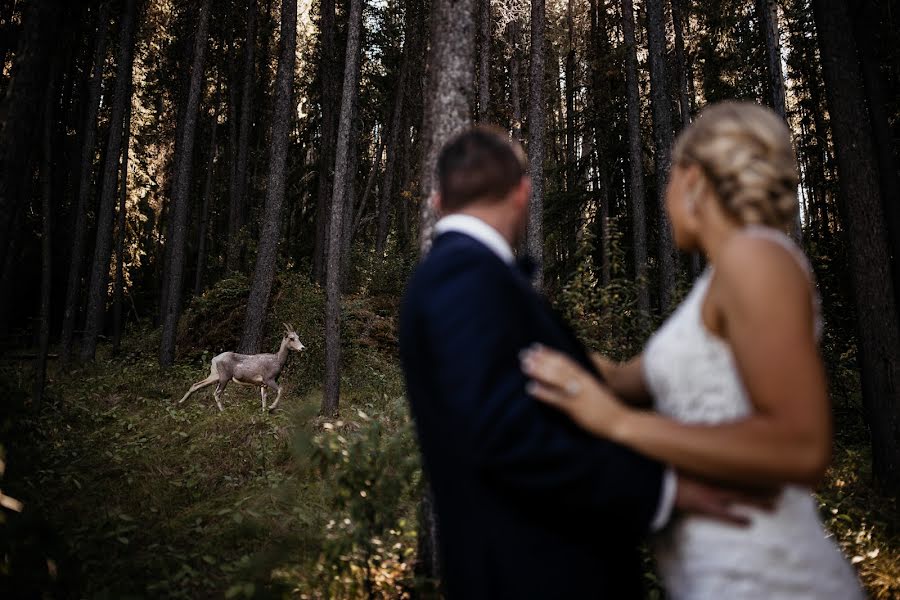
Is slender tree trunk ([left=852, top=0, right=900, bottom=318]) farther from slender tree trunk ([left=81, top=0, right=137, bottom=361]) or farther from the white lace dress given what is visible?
slender tree trunk ([left=81, top=0, right=137, bottom=361])

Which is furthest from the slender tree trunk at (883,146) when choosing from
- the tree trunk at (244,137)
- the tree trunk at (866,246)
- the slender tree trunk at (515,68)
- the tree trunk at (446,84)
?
the tree trunk at (244,137)

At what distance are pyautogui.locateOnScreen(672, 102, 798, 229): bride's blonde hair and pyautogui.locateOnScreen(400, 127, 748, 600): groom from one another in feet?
1.81

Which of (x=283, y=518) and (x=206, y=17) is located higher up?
(x=206, y=17)

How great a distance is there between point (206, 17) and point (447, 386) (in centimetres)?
1872

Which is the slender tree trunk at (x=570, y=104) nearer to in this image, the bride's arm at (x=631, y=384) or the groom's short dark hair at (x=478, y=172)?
the bride's arm at (x=631, y=384)

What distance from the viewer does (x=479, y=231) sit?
1.48 meters

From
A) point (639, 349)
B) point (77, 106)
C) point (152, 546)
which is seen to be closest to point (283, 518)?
point (152, 546)

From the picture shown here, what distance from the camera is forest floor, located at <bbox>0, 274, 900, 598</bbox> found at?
3.99 meters

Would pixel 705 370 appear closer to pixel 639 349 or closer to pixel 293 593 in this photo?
pixel 293 593

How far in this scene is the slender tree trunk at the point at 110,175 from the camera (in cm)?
1609

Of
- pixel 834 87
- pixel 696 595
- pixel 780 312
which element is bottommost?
pixel 696 595

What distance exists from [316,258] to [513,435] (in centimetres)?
1959

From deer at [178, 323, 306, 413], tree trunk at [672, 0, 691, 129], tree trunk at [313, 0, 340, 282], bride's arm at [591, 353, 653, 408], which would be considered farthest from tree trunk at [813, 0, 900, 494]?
tree trunk at [313, 0, 340, 282]

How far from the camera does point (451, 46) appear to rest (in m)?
4.45
